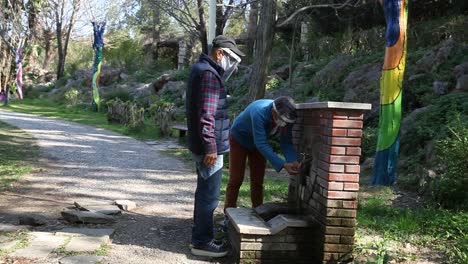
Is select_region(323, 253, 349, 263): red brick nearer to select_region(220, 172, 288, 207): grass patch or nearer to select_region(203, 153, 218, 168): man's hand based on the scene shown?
select_region(203, 153, 218, 168): man's hand

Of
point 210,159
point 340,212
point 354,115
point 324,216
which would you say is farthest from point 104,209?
point 354,115

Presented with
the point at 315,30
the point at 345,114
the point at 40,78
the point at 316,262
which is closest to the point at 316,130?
the point at 345,114

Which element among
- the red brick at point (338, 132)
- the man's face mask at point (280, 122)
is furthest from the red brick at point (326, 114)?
the man's face mask at point (280, 122)

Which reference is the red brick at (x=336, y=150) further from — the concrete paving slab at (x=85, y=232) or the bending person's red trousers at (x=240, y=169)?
the concrete paving slab at (x=85, y=232)

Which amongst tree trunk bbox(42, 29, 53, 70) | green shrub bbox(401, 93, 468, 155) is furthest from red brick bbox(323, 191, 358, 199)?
tree trunk bbox(42, 29, 53, 70)

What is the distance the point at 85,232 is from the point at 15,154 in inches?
231

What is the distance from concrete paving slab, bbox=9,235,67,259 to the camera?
3.99 metres

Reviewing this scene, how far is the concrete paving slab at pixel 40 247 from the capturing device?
399 cm

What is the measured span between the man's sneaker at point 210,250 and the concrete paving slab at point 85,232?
943 millimetres

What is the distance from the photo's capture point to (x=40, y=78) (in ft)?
128

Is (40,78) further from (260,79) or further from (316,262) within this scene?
(316,262)

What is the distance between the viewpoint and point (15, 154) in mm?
9734

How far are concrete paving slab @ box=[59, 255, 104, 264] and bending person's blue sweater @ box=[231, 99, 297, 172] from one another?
63.9 inches

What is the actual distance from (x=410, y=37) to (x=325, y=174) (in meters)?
12.9
